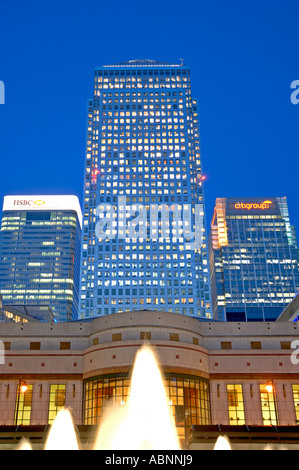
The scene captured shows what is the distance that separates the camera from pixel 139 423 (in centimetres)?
4797

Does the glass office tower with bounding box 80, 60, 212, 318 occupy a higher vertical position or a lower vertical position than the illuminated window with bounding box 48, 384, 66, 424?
higher

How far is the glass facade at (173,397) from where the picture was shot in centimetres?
5909

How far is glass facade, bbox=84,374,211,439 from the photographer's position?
59094 mm

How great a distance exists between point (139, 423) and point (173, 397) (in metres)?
12.3

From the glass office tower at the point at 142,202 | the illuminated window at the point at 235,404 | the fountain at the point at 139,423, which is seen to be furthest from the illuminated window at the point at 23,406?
the glass office tower at the point at 142,202

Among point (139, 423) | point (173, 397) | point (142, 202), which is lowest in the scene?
point (139, 423)

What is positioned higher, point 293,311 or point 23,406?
point 293,311

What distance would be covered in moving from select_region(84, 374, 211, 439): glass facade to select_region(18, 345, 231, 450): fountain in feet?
3.79

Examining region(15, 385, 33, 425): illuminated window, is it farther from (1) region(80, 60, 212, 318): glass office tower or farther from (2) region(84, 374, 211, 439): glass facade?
(1) region(80, 60, 212, 318): glass office tower

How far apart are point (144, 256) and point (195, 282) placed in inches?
767

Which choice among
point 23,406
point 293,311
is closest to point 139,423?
point 23,406

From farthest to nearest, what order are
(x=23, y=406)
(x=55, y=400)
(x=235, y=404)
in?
(x=235, y=404) → (x=55, y=400) → (x=23, y=406)

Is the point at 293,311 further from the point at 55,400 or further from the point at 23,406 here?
the point at 23,406

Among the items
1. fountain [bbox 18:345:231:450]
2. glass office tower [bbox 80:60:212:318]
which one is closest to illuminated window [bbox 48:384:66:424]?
Result: fountain [bbox 18:345:231:450]
